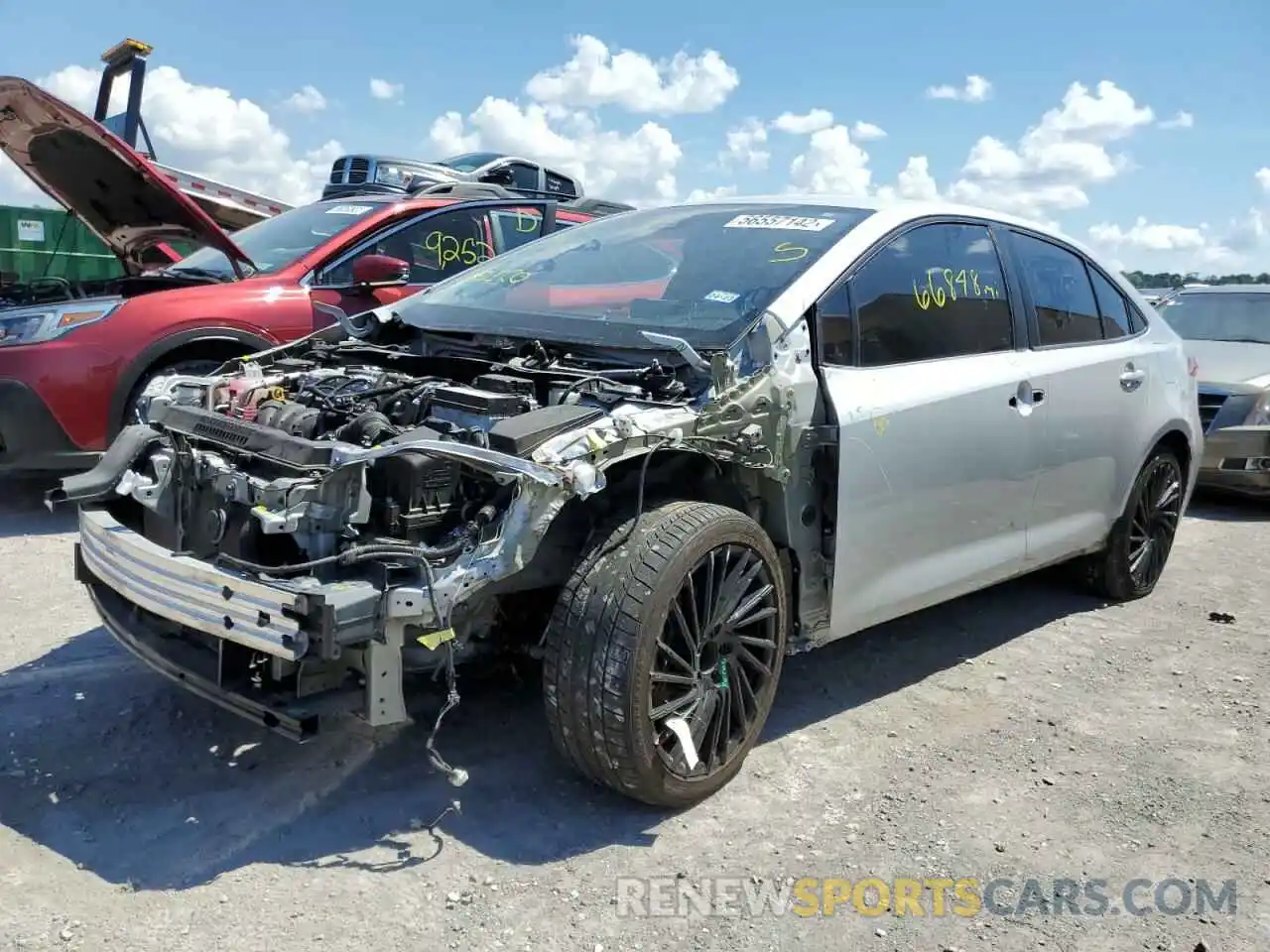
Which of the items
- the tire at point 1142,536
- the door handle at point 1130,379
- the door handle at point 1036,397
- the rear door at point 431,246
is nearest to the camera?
the door handle at point 1036,397

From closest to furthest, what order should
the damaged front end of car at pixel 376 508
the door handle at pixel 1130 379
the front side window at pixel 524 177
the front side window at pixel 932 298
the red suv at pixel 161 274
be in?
the damaged front end of car at pixel 376 508, the front side window at pixel 932 298, the door handle at pixel 1130 379, the red suv at pixel 161 274, the front side window at pixel 524 177

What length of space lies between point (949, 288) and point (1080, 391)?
0.87 meters

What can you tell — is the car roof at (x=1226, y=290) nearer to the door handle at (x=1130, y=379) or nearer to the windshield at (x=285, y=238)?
the door handle at (x=1130, y=379)

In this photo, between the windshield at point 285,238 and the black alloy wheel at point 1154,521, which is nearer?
the black alloy wheel at point 1154,521

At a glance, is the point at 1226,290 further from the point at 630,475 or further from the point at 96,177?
the point at 96,177

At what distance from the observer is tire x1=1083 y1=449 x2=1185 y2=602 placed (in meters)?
5.07

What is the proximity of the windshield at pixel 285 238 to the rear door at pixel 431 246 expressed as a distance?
0.23 metres

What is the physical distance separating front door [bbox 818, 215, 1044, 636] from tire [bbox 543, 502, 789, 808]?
17.7 inches

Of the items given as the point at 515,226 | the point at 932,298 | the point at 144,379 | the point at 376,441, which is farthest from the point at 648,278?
the point at 515,226

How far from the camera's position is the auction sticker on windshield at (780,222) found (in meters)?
3.88

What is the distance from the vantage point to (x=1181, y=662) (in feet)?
14.9

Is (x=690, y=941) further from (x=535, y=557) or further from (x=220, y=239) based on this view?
(x=220, y=239)

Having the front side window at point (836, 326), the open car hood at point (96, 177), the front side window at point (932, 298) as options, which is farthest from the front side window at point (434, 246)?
the front side window at point (836, 326)

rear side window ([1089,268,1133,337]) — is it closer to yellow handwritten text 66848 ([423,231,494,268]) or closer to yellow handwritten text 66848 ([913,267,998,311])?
yellow handwritten text 66848 ([913,267,998,311])
